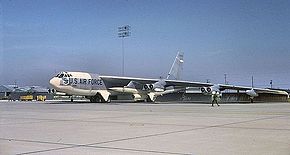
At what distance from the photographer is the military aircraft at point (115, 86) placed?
4262 centimetres

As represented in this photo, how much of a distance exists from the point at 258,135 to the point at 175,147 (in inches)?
118

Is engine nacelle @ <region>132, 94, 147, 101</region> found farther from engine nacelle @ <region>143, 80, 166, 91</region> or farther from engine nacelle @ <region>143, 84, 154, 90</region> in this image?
engine nacelle @ <region>143, 80, 166, 91</region>

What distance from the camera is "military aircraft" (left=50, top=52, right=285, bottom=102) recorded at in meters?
42.6

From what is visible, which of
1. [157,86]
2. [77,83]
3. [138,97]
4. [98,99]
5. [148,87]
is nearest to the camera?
[77,83]

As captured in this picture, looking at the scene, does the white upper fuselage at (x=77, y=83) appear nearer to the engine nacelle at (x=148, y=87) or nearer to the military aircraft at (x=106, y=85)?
the military aircraft at (x=106, y=85)

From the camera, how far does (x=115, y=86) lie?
163 feet

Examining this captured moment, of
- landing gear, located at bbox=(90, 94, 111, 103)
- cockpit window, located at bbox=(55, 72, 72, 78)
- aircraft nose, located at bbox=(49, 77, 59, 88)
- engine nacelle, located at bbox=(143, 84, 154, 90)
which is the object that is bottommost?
landing gear, located at bbox=(90, 94, 111, 103)

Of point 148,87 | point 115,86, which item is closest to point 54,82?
point 115,86

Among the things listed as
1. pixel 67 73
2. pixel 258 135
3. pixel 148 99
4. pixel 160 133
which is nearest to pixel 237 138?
pixel 258 135

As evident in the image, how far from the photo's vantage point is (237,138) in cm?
877

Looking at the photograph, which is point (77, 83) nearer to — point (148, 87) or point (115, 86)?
point (115, 86)

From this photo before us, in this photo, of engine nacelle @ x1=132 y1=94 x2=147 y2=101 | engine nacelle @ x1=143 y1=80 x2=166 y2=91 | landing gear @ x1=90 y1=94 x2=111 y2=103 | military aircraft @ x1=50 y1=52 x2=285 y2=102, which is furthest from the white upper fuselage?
engine nacelle @ x1=143 y1=80 x2=166 y2=91

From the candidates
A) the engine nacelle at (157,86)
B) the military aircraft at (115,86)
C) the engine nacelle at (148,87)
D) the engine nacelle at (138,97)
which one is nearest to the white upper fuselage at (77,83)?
the military aircraft at (115,86)

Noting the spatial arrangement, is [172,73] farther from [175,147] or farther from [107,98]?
[175,147]
